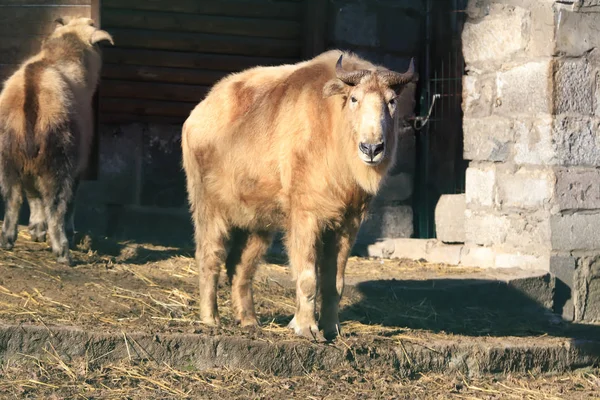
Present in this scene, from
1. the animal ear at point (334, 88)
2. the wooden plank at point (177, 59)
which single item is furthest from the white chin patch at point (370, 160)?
the wooden plank at point (177, 59)

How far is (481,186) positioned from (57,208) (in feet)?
11.7

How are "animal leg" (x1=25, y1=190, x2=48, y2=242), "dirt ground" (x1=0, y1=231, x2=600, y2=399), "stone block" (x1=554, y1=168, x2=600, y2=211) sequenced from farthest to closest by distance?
1. "animal leg" (x1=25, y1=190, x2=48, y2=242)
2. "stone block" (x1=554, y1=168, x2=600, y2=211)
3. "dirt ground" (x1=0, y1=231, x2=600, y2=399)

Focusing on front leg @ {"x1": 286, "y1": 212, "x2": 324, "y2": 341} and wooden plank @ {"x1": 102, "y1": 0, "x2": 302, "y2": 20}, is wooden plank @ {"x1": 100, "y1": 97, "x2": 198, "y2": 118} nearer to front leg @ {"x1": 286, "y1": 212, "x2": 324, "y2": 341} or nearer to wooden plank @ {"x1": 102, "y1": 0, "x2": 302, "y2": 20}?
wooden plank @ {"x1": 102, "y1": 0, "x2": 302, "y2": 20}

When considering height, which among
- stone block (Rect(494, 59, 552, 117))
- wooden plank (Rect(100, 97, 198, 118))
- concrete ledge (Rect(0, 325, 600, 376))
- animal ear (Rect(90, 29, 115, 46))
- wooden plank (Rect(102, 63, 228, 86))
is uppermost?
animal ear (Rect(90, 29, 115, 46))

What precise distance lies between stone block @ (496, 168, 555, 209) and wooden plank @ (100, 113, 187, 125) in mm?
3658

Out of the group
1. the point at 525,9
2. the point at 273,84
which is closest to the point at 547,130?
the point at 525,9

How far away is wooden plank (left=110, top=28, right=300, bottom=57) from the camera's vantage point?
32.3 feet

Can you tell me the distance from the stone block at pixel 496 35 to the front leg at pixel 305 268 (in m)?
3.25

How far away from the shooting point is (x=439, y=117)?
34.7 ft

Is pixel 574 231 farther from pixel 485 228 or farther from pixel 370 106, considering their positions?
pixel 370 106

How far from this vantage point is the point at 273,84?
6.18 m

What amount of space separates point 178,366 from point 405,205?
17.6 feet

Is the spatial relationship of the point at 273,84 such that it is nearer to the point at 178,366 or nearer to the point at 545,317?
the point at 178,366

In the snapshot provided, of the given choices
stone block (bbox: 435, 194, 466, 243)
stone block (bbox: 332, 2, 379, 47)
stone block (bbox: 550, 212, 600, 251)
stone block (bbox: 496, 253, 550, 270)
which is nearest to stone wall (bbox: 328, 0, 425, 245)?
stone block (bbox: 332, 2, 379, 47)
